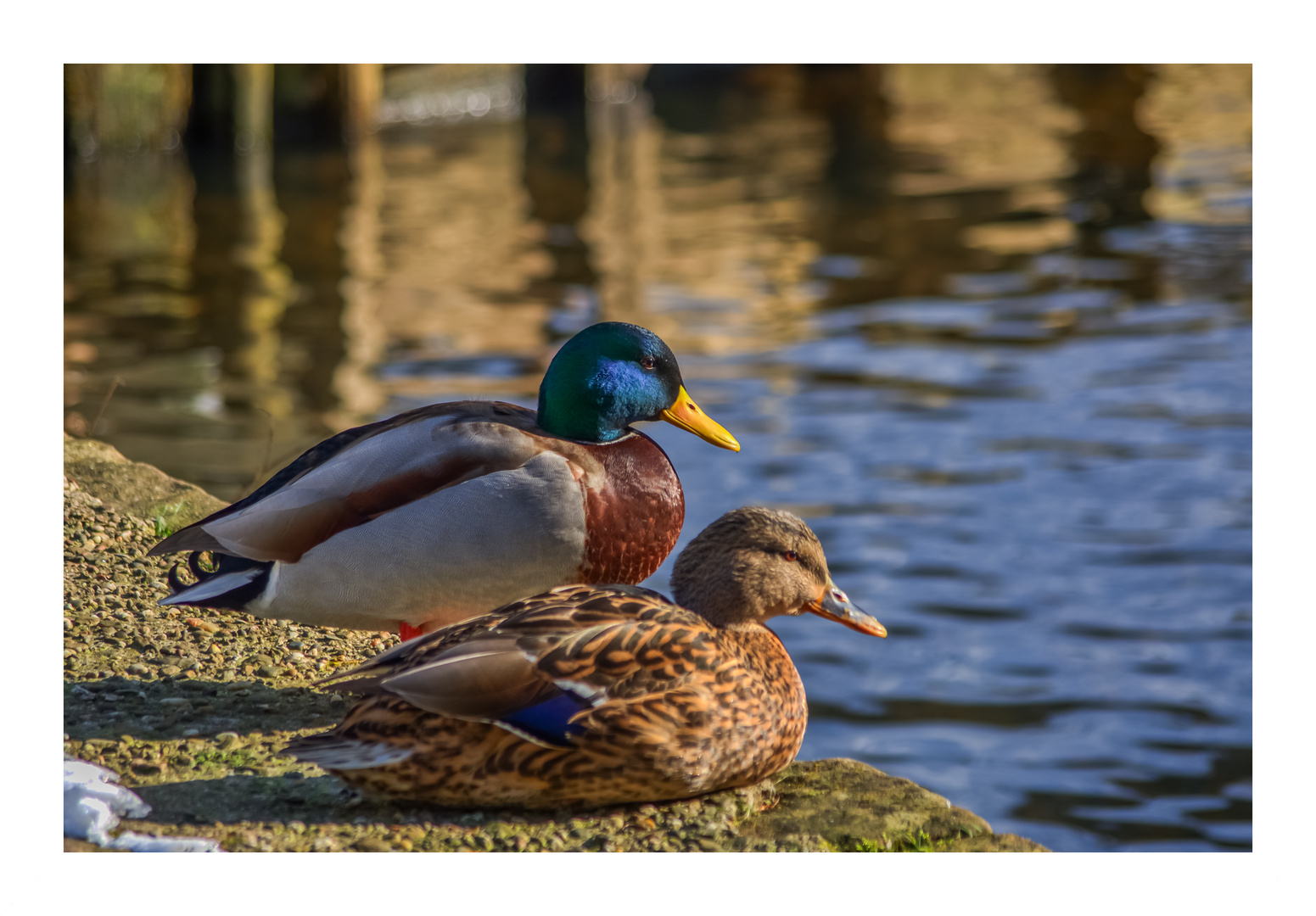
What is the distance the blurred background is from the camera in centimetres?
673

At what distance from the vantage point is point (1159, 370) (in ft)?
35.6

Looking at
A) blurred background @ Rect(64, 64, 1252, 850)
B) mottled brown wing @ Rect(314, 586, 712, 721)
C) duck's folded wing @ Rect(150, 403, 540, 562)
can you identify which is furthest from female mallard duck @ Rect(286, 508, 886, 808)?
blurred background @ Rect(64, 64, 1252, 850)

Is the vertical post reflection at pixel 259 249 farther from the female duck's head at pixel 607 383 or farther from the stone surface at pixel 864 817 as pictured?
the stone surface at pixel 864 817

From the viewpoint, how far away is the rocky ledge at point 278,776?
291 centimetres

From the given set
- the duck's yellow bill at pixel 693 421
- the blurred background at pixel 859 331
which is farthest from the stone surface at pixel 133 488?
the duck's yellow bill at pixel 693 421

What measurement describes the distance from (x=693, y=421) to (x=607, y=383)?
0.88 feet

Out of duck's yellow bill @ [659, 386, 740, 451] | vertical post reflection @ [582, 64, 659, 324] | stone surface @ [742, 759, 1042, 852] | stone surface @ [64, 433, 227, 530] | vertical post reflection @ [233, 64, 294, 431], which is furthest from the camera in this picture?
vertical post reflection @ [582, 64, 659, 324]

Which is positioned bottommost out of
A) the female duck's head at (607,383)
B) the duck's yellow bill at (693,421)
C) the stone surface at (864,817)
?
the stone surface at (864,817)

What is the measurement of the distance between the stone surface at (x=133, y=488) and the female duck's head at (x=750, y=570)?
1983 mm

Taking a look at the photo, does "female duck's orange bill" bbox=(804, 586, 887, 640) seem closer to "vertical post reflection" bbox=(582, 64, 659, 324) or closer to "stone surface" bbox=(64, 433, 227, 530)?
"stone surface" bbox=(64, 433, 227, 530)

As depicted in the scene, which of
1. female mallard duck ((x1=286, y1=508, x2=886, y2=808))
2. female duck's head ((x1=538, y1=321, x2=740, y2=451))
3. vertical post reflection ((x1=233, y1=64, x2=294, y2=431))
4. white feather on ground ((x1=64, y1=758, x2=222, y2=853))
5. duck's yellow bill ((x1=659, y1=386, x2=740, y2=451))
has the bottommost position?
white feather on ground ((x1=64, y1=758, x2=222, y2=853))
